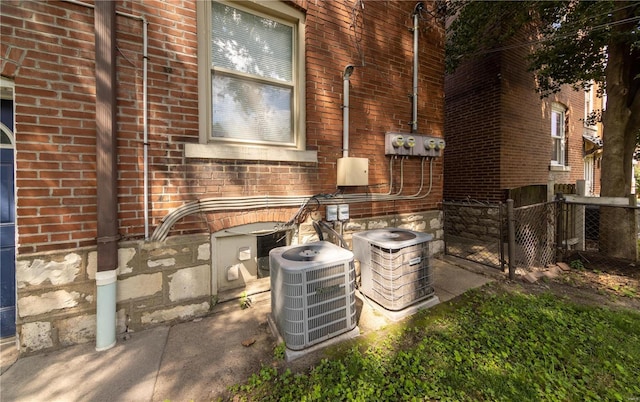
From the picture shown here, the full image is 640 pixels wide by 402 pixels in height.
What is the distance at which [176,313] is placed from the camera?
285 cm

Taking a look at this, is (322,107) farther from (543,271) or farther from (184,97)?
(543,271)

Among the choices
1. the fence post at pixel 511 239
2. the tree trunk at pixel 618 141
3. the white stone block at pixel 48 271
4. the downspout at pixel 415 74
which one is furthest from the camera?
the tree trunk at pixel 618 141

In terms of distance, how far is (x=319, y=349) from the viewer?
2.38m

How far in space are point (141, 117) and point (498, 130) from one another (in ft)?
24.7

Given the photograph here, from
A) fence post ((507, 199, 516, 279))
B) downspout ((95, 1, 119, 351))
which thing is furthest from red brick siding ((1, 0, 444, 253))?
fence post ((507, 199, 516, 279))

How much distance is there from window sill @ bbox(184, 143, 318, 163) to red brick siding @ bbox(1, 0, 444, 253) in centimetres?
9

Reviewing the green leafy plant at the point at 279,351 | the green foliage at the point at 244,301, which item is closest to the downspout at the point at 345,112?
the green foliage at the point at 244,301

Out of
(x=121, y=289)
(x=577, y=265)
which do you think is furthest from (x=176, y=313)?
(x=577, y=265)

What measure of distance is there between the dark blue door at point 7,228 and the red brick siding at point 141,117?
18.6 inches

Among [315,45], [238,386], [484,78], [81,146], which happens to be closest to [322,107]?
[315,45]

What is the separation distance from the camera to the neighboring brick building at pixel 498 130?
6.52 meters

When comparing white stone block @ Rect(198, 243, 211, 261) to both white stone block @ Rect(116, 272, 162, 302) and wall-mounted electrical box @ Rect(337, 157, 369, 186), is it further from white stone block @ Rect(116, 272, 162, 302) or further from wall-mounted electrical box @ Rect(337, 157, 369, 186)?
wall-mounted electrical box @ Rect(337, 157, 369, 186)

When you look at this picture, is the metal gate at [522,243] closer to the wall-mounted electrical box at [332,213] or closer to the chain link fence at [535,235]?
the chain link fence at [535,235]

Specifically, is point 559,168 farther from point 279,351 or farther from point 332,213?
point 279,351
